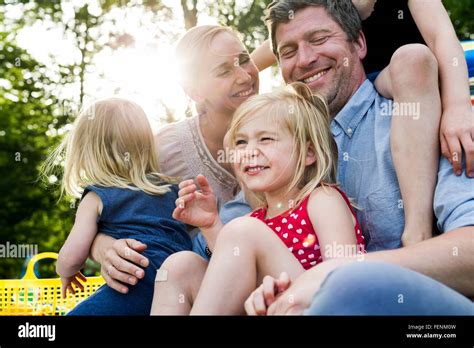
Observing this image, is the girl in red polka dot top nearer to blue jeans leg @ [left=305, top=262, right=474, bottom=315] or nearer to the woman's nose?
blue jeans leg @ [left=305, top=262, right=474, bottom=315]

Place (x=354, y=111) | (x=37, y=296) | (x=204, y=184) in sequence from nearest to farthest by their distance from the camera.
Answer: (x=204, y=184) → (x=354, y=111) → (x=37, y=296)

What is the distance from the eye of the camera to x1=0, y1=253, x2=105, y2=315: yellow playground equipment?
2602mm

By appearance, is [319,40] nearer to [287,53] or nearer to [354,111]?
[287,53]

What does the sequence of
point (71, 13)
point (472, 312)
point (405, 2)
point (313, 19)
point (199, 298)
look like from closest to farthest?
point (472, 312) → point (199, 298) → point (313, 19) → point (405, 2) → point (71, 13)

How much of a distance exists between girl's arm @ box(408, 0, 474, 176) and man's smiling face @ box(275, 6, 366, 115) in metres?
0.24

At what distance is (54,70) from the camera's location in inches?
207

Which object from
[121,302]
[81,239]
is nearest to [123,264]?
[121,302]

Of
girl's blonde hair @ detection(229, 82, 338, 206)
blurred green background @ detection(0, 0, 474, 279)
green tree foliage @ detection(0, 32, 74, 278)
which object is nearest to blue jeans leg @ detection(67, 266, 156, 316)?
girl's blonde hair @ detection(229, 82, 338, 206)

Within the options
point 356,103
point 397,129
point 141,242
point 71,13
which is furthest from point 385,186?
point 71,13

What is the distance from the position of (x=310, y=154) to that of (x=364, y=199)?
18 centimetres

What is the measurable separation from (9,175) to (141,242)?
172 inches

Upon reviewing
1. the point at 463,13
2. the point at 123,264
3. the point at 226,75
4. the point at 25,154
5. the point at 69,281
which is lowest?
the point at 25,154
